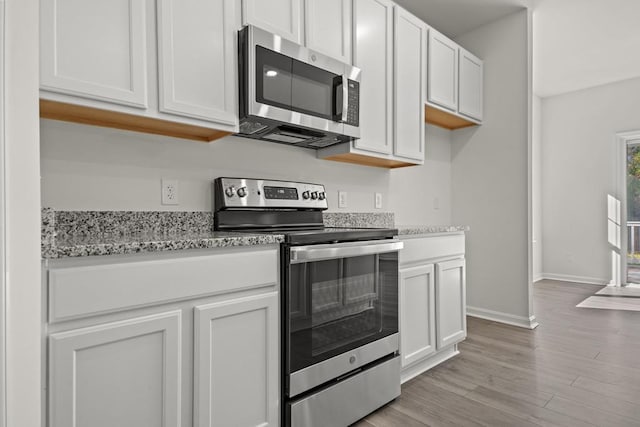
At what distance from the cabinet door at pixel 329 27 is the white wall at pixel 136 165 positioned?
1.99 ft

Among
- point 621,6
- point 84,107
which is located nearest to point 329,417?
point 84,107

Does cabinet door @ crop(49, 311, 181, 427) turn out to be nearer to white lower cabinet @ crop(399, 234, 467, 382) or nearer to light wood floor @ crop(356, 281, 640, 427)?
light wood floor @ crop(356, 281, 640, 427)

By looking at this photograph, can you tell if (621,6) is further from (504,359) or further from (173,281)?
(173,281)

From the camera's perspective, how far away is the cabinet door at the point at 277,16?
5.81ft

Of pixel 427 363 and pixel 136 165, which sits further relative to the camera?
pixel 427 363

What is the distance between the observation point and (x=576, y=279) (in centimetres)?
534

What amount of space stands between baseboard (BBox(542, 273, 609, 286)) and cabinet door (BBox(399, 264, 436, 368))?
13.6 ft

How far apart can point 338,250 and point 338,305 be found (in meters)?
Answer: 0.26

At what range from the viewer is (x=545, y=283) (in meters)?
5.26

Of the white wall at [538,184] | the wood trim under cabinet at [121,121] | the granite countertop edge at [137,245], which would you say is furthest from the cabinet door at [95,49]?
the white wall at [538,184]

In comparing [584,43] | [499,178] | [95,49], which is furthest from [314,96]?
[584,43]

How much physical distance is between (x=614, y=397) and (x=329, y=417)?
5.05 feet

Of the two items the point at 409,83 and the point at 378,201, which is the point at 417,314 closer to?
the point at 378,201

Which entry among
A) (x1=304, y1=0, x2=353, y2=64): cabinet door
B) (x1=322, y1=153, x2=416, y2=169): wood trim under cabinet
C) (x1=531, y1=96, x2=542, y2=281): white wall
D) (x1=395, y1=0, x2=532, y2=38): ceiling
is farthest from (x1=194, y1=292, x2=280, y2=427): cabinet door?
(x1=531, y1=96, x2=542, y2=281): white wall
